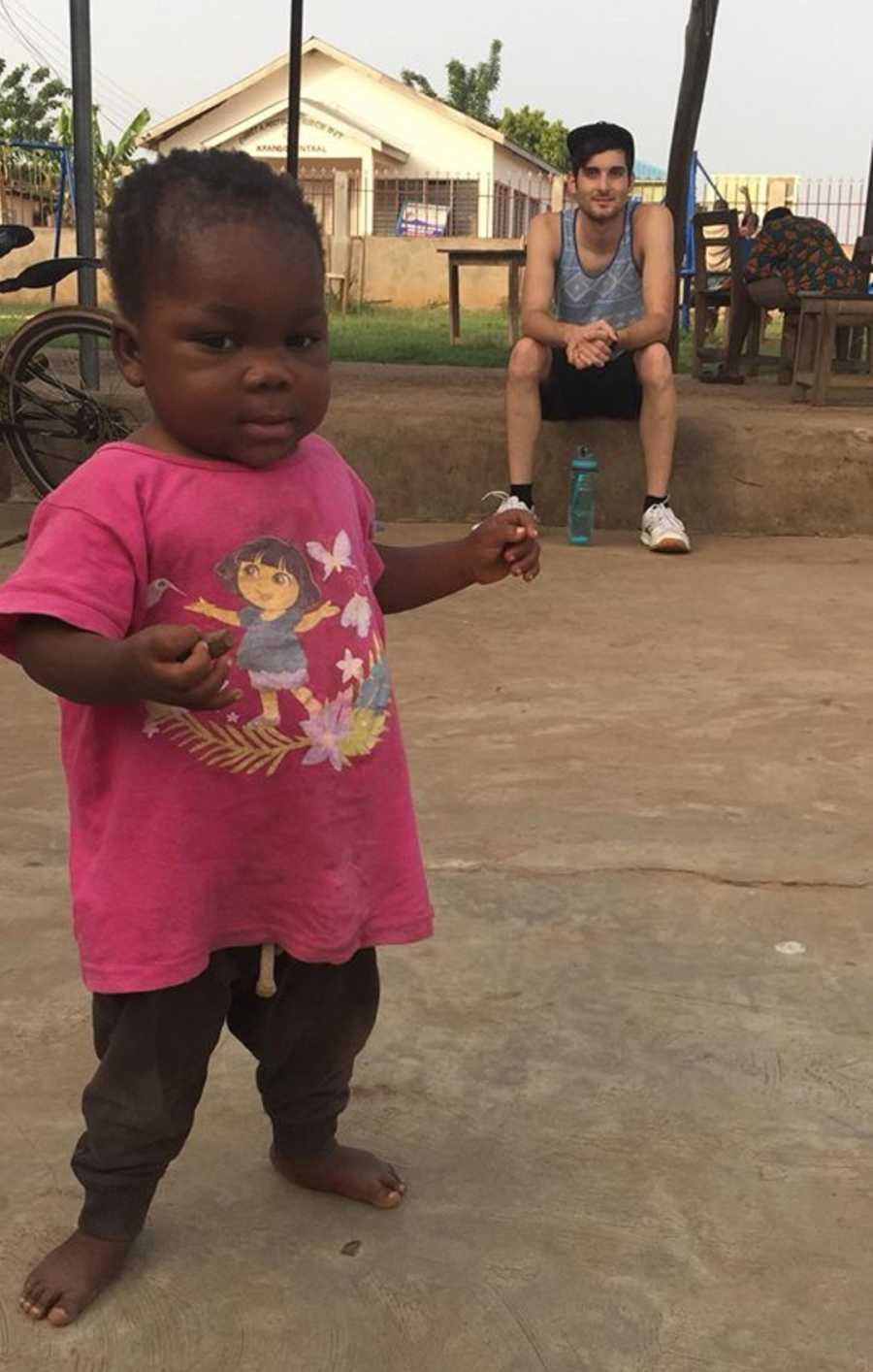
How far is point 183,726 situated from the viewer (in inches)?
56.2

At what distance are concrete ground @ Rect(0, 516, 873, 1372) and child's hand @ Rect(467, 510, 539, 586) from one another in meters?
0.67

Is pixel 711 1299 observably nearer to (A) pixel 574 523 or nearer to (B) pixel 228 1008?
(B) pixel 228 1008

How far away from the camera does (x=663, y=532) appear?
518cm

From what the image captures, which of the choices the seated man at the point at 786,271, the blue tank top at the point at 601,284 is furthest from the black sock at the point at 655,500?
the seated man at the point at 786,271

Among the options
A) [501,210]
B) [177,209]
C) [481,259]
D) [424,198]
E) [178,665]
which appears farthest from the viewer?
[501,210]

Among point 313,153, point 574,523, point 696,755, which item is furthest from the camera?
point 313,153

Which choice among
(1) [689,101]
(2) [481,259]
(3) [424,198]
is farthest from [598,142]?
(3) [424,198]

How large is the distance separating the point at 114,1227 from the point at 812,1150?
2.61 feet

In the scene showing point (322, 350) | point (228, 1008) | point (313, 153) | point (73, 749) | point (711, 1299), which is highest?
point (313, 153)

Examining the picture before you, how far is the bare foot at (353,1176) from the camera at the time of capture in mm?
1671

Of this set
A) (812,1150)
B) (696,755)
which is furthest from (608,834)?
(812,1150)

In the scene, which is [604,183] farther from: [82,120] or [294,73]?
[294,73]

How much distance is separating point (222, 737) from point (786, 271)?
23.7 ft

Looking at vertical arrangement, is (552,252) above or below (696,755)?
above
